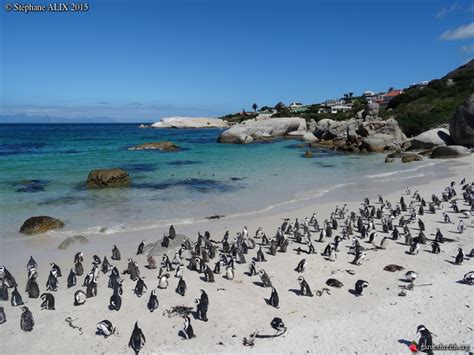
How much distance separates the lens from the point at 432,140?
41062 mm

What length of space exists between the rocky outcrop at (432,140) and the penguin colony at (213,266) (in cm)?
2663

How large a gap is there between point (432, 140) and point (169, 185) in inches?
1112

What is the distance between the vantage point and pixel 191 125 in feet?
372

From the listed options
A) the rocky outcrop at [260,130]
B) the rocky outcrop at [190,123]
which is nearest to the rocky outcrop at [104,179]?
the rocky outcrop at [260,130]

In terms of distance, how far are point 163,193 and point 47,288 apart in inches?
528

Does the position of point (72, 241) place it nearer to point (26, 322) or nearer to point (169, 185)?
point (26, 322)

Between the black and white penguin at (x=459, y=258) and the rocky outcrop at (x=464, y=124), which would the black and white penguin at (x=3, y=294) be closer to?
the black and white penguin at (x=459, y=258)

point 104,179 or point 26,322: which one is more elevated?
point 104,179

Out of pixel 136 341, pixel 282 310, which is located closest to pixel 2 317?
pixel 136 341

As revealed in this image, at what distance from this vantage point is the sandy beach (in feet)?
26.3

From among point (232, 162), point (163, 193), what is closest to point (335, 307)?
point (163, 193)

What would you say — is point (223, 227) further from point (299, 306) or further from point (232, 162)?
point (232, 162)

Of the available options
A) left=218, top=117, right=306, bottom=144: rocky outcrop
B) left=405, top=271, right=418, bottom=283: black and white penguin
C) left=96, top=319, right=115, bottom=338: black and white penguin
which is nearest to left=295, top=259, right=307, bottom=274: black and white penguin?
left=405, top=271, right=418, bottom=283: black and white penguin

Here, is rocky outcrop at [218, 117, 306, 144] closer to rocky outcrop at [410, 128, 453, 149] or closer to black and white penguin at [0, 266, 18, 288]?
rocky outcrop at [410, 128, 453, 149]
